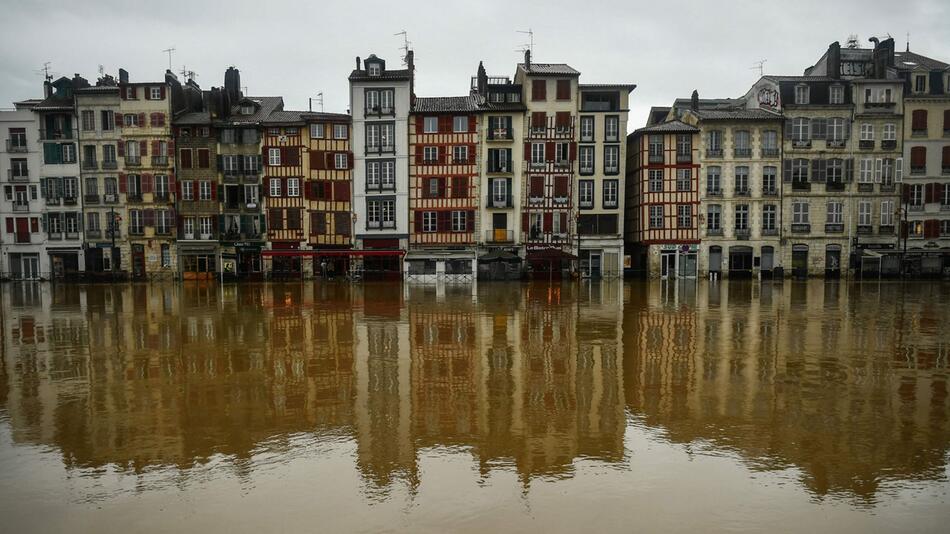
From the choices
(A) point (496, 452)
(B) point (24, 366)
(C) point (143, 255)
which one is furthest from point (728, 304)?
(C) point (143, 255)

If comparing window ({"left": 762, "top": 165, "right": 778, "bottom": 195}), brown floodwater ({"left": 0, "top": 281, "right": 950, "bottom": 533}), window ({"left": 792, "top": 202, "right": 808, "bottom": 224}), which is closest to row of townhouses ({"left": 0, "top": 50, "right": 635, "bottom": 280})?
window ({"left": 762, "top": 165, "right": 778, "bottom": 195})

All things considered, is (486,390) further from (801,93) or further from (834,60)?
(834,60)

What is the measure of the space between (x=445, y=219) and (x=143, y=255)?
24.2m

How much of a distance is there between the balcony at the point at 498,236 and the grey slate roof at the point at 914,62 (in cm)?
3270

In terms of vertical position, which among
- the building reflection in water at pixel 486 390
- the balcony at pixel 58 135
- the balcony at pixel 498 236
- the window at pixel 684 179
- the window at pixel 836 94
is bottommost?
the building reflection in water at pixel 486 390

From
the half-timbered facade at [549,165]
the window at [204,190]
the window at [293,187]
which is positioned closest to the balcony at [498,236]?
the half-timbered facade at [549,165]

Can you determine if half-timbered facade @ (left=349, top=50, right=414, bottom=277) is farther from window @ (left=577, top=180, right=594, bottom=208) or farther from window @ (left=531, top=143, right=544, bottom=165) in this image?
window @ (left=577, top=180, right=594, bottom=208)

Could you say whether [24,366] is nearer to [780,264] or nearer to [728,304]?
[728,304]

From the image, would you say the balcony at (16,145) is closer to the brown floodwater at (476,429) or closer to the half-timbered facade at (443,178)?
the half-timbered facade at (443,178)

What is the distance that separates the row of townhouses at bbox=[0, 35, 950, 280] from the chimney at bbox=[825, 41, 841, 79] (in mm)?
146

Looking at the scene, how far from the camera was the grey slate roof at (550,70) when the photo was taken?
147 ft

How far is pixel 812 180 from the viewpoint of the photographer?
45.8 meters

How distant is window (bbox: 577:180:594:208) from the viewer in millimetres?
46031

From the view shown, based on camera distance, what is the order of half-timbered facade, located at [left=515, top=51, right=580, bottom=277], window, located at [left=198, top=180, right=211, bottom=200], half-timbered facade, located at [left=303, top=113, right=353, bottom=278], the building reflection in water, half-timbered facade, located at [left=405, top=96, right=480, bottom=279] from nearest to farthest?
the building reflection in water, half-timbered facade, located at [left=515, top=51, right=580, bottom=277], half-timbered facade, located at [left=405, top=96, right=480, bottom=279], half-timbered facade, located at [left=303, top=113, right=353, bottom=278], window, located at [left=198, top=180, right=211, bottom=200]
